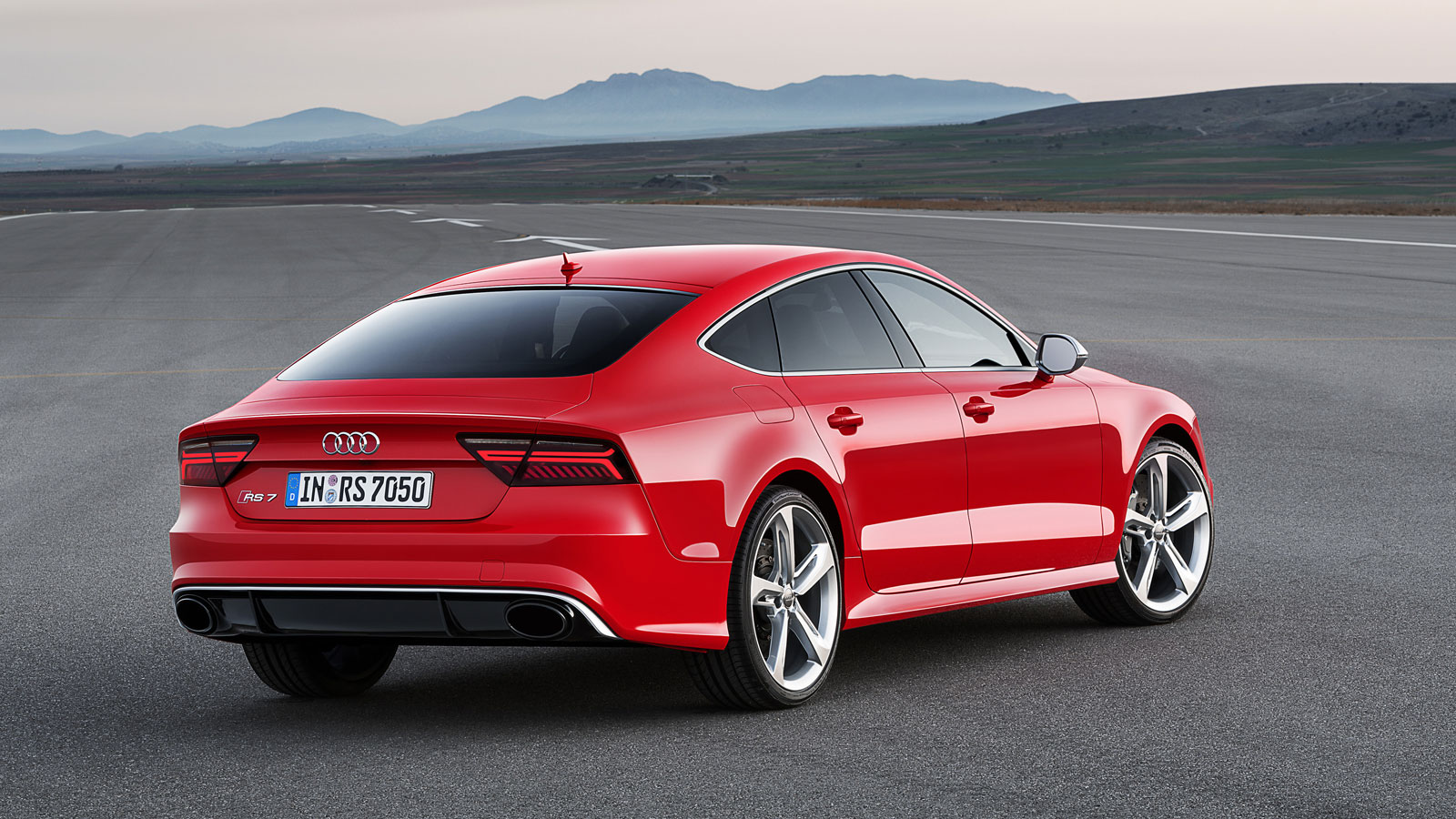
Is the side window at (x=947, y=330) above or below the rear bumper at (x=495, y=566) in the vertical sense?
above

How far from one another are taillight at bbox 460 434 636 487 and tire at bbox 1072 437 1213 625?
8.66ft

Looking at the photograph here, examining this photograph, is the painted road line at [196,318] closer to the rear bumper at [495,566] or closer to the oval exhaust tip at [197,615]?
the oval exhaust tip at [197,615]

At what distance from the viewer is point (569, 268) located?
5961mm

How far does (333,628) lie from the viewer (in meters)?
4.97

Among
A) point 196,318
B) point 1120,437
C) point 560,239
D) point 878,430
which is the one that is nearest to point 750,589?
point 878,430

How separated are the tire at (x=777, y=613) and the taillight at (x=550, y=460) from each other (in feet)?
1.82

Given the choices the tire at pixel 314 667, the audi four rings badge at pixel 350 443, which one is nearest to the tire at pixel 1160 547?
the tire at pixel 314 667

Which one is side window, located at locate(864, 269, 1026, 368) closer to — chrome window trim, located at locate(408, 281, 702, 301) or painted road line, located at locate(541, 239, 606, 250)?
chrome window trim, located at locate(408, 281, 702, 301)

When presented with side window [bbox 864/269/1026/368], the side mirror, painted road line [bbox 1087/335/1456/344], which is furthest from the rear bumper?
painted road line [bbox 1087/335/1456/344]

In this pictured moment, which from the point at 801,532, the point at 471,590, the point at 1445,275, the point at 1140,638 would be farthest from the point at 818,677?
the point at 1445,275

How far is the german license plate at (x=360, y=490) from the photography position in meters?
4.91

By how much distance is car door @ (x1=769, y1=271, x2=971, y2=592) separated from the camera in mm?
5633

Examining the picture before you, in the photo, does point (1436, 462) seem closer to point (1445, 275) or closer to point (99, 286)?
point (1445, 275)

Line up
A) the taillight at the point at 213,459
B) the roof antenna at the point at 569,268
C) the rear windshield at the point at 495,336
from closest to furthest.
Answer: the taillight at the point at 213,459 → the rear windshield at the point at 495,336 → the roof antenna at the point at 569,268
